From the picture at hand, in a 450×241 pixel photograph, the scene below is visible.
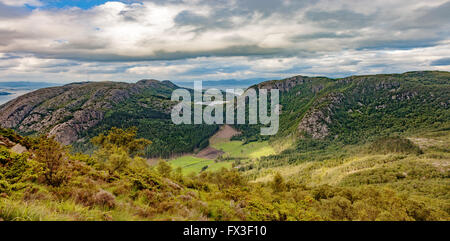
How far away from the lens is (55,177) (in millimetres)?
15117
